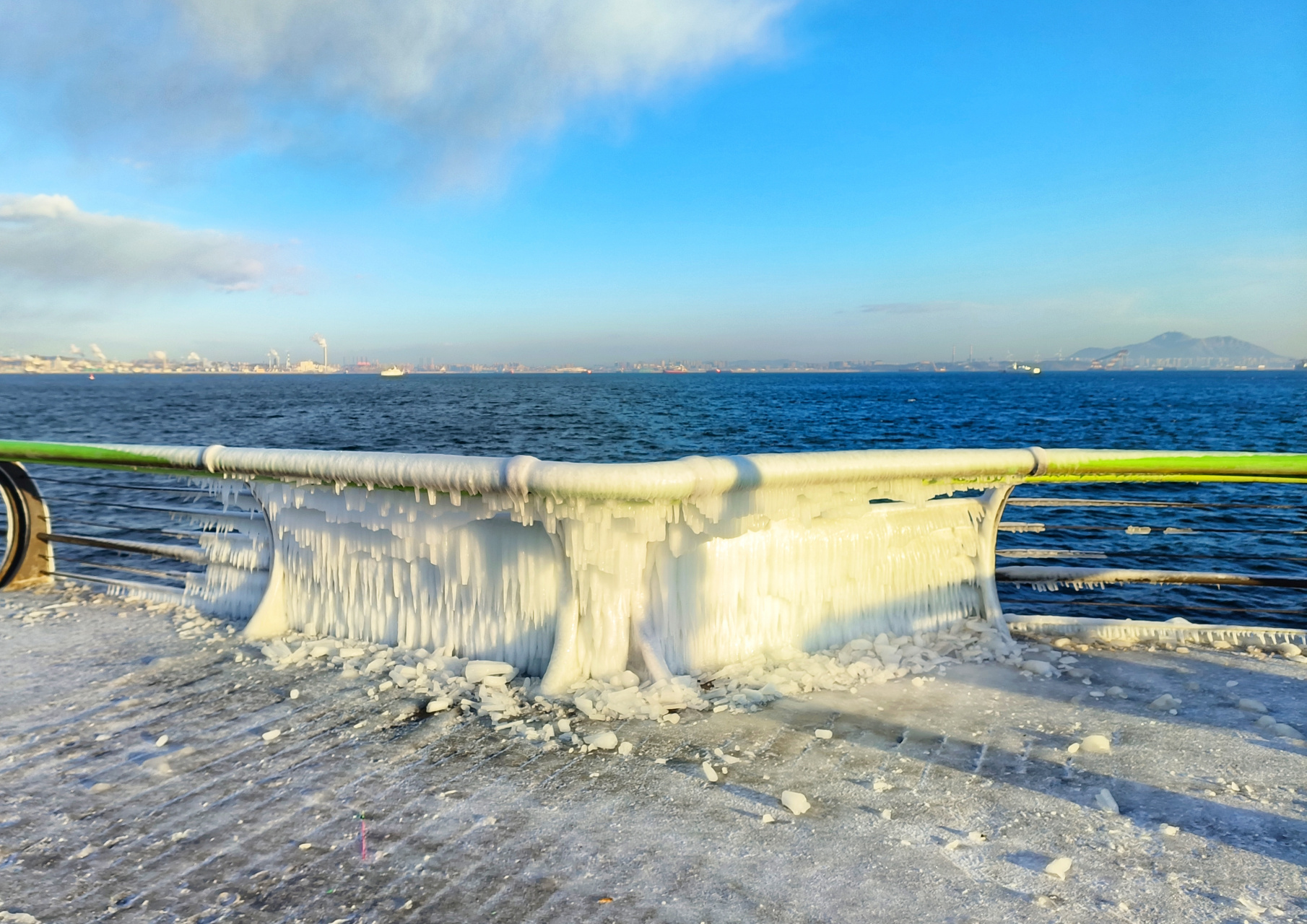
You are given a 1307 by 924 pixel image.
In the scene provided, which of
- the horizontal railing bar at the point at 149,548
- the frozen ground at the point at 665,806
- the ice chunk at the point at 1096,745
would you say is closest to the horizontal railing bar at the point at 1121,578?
the frozen ground at the point at 665,806

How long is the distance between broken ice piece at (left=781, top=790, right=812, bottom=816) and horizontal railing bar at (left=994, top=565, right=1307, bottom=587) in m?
2.16

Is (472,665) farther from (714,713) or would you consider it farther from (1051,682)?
(1051,682)

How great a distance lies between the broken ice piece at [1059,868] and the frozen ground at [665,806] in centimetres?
2

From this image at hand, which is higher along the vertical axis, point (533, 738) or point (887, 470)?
point (887, 470)

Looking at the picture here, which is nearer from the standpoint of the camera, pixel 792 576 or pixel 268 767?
pixel 268 767

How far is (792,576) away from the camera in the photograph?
11.1 feet

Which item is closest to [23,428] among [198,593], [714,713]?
[198,593]

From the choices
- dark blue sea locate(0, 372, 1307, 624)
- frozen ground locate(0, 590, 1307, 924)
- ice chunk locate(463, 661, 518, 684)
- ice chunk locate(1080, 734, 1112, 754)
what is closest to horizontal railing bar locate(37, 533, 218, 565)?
frozen ground locate(0, 590, 1307, 924)

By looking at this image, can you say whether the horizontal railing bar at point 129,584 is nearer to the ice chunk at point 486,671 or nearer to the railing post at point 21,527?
the railing post at point 21,527

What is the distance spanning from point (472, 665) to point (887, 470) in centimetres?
191

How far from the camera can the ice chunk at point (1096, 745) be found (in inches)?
99.5

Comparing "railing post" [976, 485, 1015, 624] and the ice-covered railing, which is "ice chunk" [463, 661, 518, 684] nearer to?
the ice-covered railing

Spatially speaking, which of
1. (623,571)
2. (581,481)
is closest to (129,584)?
(623,571)

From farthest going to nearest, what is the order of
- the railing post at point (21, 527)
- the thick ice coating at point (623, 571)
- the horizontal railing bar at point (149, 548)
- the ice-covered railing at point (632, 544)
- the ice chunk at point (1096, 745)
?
the railing post at point (21, 527), the horizontal railing bar at point (149, 548), the thick ice coating at point (623, 571), the ice-covered railing at point (632, 544), the ice chunk at point (1096, 745)
